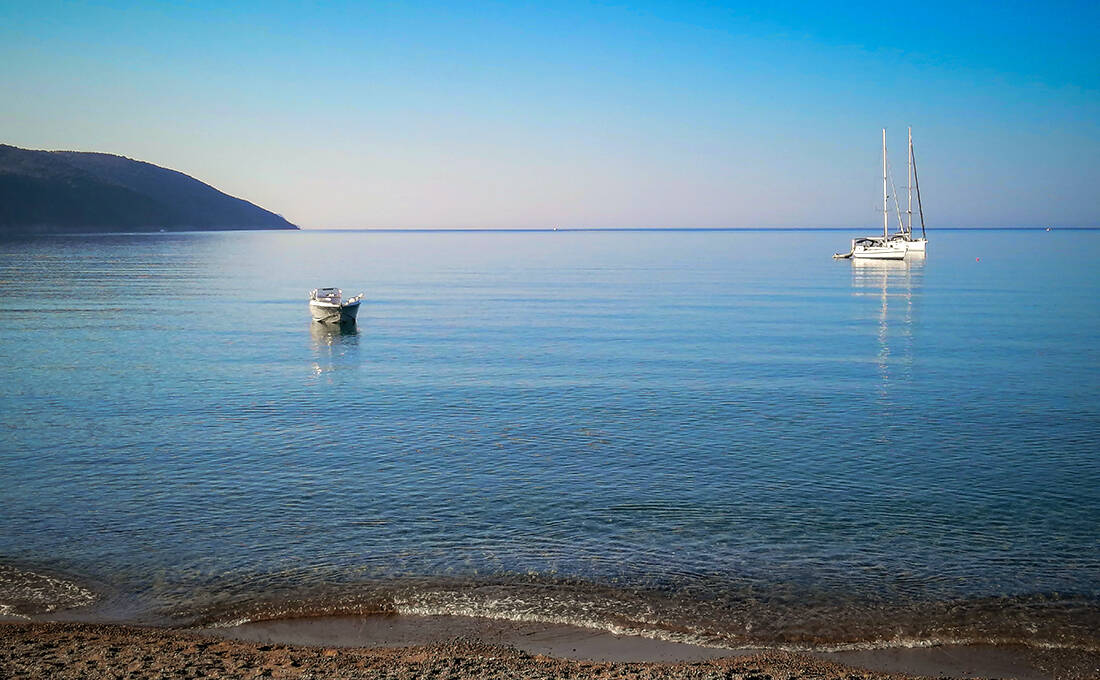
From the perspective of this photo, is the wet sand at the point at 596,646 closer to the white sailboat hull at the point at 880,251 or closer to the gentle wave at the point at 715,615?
the gentle wave at the point at 715,615

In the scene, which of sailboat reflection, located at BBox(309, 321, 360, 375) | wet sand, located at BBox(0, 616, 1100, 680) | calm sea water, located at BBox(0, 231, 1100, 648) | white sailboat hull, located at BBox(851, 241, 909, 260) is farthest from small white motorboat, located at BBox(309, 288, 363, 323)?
white sailboat hull, located at BBox(851, 241, 909, 260)

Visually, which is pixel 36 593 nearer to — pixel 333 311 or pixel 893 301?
pixel 333 311

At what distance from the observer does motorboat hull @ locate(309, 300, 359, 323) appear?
2482 inches

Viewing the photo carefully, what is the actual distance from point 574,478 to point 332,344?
114 ft

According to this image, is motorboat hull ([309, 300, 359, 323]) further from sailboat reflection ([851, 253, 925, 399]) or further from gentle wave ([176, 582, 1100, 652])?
gentle wave ([176, 582, 1100, 652])

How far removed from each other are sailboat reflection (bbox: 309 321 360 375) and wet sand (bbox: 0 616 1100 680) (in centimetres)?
3076

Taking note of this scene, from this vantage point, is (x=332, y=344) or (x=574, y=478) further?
(x=332, y=344)

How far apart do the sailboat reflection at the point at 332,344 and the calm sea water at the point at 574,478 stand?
1.61 feet

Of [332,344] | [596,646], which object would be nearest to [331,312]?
[332,344]

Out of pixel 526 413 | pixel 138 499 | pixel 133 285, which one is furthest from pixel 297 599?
pixel 133 285

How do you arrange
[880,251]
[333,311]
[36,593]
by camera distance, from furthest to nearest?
[880,251]
[333,311]
[36,593]

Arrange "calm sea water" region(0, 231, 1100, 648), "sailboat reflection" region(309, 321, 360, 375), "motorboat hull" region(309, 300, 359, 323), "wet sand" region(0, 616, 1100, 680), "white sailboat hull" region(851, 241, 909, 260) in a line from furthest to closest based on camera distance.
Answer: "white sailboat hull" region(851, 241, 909, 260) → "motorboat hull" region(309, 300, 359, 323) → "sailboat reflection" region(309, 321, 360, 375) → "calm sea water" region(0, 231, 1100, 648) → "wet sand" region(0, 616, 1100, 680)

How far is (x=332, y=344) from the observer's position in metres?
56.8

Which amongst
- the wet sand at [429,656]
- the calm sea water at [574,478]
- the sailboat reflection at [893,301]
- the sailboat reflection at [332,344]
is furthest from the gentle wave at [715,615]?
the sailboat reflection at [332,344]
